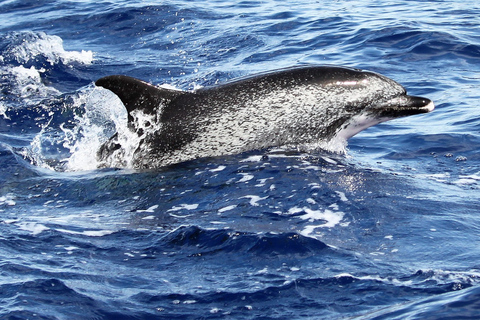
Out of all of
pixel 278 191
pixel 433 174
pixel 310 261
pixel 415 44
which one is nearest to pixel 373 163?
pixel 433 174

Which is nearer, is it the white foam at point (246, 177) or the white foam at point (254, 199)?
the white foam at point (254, 199)

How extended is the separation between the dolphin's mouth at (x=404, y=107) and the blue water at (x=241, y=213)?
93 centimetres

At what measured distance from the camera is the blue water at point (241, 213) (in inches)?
250

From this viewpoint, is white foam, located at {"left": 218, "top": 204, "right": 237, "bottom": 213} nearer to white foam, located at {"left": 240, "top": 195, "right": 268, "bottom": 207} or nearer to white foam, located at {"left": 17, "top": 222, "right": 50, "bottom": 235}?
white foam, located at {"left": 240, "top": 195, "right": 268, "bottom": 207}

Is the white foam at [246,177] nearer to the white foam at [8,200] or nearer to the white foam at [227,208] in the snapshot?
the white foam at [227,208]

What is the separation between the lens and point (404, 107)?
35.3ft

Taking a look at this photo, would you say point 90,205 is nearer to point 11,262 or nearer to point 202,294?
point 11,262

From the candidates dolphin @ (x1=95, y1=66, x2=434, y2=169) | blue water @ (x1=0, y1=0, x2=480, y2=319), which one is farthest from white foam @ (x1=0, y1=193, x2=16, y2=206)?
dolphin @ (x1=95, y1=66, x2=434, y2=169)

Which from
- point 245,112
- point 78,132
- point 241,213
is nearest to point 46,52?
point 78,132

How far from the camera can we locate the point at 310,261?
7.10 m

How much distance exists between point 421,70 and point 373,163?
660cm

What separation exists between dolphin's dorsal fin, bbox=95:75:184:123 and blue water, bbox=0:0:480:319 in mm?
1007

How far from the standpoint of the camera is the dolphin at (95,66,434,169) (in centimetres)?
1041

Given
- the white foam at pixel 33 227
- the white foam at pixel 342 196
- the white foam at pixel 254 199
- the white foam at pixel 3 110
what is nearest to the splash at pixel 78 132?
the white foam at pixel 3 110
